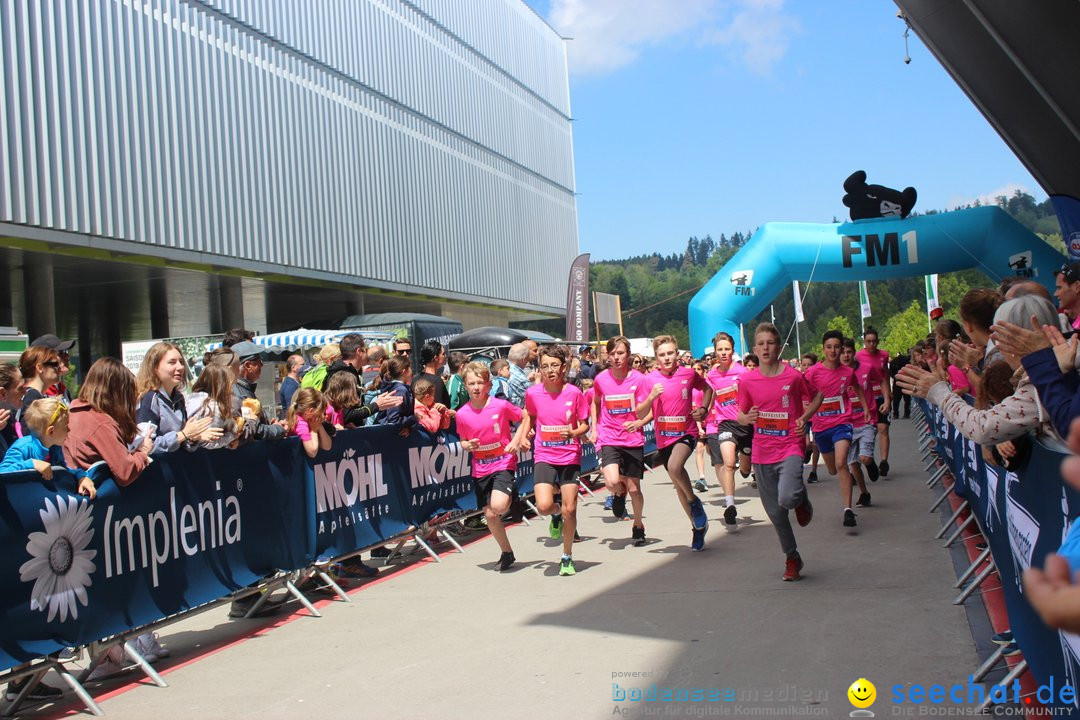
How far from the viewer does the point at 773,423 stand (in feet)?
27.5

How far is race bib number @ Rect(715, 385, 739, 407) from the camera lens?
13602mm

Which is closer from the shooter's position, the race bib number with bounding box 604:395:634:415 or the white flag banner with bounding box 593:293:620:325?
the race bib number with bounding box 604:395:634:415

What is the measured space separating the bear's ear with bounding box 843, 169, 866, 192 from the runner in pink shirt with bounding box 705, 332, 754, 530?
25.9ft

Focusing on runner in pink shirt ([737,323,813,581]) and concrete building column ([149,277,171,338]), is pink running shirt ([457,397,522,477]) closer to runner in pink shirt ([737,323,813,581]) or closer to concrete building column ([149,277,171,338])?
runner in pink shirt ([737,323,813,581])

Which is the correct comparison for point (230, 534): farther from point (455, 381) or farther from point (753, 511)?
point (753, 511)

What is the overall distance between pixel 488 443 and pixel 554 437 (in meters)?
0.66

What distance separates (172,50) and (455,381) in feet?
51.8

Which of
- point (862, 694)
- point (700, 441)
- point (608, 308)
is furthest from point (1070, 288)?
point (608, 308)

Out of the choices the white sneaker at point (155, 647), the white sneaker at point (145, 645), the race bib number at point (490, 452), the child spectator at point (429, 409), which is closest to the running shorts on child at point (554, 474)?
the race bib number at point (490, 452)

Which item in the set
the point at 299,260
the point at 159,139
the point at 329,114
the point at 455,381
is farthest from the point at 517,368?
the point at 329,114

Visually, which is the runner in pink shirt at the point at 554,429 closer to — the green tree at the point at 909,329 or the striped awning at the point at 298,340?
the striped awning at the point at 298,340

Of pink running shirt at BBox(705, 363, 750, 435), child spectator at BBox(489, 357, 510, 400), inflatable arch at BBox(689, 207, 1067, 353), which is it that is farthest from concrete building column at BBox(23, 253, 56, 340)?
pink running shirt at BBox(705, 363, 750, 435)

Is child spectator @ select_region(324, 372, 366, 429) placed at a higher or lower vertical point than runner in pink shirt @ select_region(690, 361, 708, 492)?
higher

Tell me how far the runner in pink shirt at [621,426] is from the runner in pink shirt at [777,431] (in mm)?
1775
